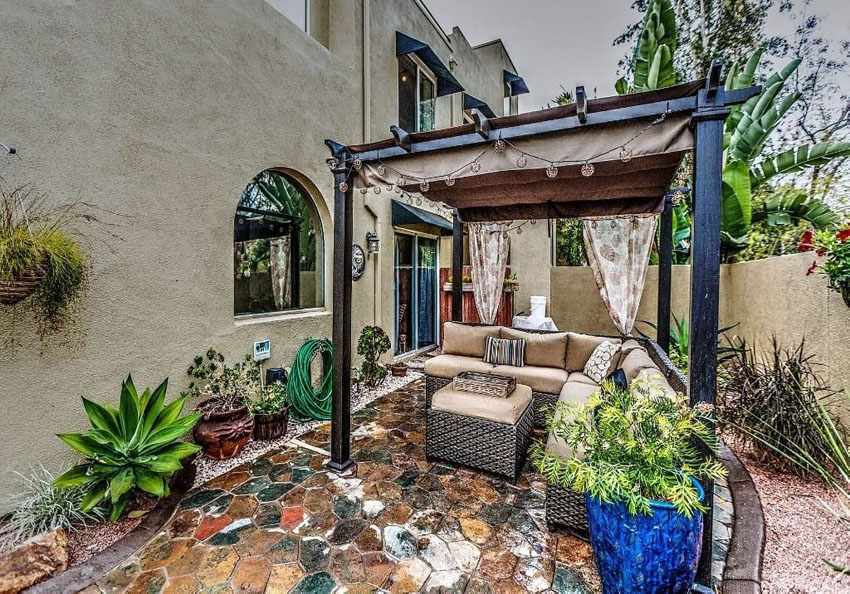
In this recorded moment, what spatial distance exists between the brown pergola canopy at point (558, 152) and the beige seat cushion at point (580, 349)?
2074 millimetres

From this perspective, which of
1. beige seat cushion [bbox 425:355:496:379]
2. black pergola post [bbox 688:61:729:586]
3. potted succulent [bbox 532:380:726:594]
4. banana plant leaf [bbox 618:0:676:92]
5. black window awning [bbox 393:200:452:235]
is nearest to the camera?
potted succulent [bbox 532:380:726:594]

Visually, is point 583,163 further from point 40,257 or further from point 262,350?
point 262,350

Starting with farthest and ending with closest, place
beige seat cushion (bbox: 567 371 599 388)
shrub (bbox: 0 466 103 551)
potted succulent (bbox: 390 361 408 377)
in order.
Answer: potted succulent (bbox: 390 361 408 377)
beige seat cushion (bbox: 567 371 599 388)
shrub (bbox: 0 466 103 551)

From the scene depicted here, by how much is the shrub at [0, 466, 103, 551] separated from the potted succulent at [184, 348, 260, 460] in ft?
3.58

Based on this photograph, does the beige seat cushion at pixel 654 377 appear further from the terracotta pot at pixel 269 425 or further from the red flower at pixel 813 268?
the terracotta pot at pixel 269 425

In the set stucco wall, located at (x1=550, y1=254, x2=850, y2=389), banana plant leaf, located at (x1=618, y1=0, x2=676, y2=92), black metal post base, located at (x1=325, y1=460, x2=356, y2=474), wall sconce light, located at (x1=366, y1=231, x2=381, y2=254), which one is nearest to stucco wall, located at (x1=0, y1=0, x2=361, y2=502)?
wall sconce light, located at (x1=366, y1=231, x2=381, y2=254)

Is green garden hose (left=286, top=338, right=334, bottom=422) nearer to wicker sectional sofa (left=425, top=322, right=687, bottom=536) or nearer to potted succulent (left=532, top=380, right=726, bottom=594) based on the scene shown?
wicker sectional sofa (left=425, top=322, right=687, bottom=536)

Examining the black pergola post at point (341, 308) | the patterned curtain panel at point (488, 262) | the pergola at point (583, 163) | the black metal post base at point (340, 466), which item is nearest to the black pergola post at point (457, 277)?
the patterned curtain panel at point (488, 262)

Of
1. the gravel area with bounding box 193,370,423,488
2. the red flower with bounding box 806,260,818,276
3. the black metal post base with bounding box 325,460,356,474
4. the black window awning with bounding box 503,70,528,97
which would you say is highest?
the black window awning with bounding box 503,70,528,97

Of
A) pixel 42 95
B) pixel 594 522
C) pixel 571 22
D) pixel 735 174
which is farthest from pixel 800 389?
pixel 571 22

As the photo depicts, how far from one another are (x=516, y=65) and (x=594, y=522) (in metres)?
16.9

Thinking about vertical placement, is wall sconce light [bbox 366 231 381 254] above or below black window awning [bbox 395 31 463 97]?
below

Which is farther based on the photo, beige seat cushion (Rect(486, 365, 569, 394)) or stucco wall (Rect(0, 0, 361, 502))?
beige seat cushion (Rect(486, 365, 569, 394))

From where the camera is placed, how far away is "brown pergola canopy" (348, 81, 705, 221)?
2.78 m
